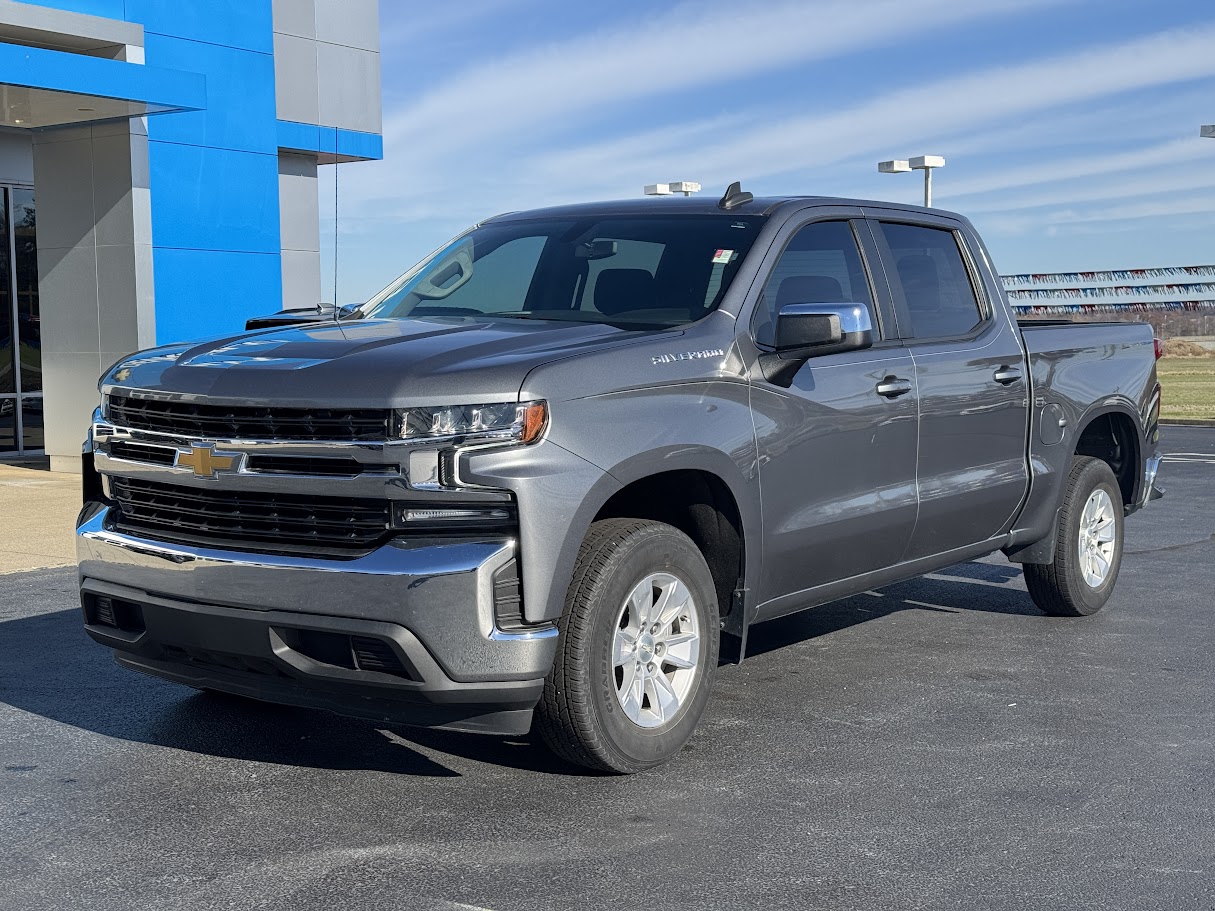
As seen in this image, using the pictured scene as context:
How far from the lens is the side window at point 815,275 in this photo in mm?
5648

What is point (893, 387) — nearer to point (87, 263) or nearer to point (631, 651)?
point (631, 651)

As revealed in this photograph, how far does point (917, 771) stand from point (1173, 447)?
1583 cm

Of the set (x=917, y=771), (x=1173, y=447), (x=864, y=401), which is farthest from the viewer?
(x=1173, y=447)

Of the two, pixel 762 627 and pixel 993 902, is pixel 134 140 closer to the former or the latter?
pixel 762 627

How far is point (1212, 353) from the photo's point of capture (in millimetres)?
70438

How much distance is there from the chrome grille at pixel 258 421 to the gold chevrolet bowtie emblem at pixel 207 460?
0.04 metres

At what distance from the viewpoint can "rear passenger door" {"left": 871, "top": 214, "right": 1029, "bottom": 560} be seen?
6.33 metres

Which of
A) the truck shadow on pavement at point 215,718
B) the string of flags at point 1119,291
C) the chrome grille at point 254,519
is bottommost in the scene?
the truck shadow on pavement at point 215,718

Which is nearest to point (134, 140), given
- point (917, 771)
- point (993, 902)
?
point (917, 771)

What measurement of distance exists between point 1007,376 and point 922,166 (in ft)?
81.4

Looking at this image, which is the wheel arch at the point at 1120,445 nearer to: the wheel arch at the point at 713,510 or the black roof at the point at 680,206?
the black roof at the point at 680,206

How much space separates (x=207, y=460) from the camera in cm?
466

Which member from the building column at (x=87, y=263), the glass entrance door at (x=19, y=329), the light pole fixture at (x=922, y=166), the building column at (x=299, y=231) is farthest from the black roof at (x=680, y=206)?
the light pole fixture at (x=922, y=166)

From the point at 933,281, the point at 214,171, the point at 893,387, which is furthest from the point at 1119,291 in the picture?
the point at 893,387
